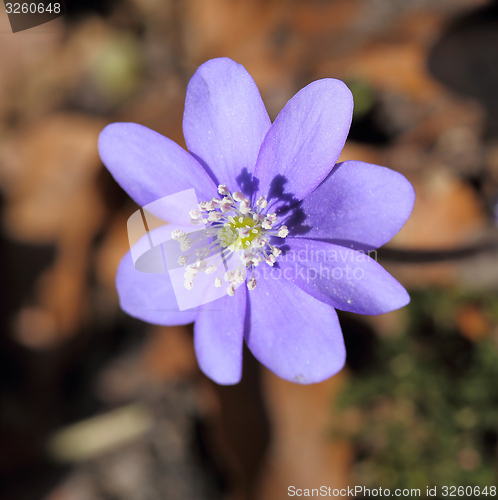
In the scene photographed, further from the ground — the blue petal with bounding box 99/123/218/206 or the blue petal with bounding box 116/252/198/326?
the blue petal with bounding box 99/123/218/206

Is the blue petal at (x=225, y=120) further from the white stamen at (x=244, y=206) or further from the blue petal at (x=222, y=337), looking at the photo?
the blue petal at (x=222, y=337)

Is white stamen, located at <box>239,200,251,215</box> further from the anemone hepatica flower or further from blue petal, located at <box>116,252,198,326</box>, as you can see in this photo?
blue petal, located at <box>116,252,198,326</box>

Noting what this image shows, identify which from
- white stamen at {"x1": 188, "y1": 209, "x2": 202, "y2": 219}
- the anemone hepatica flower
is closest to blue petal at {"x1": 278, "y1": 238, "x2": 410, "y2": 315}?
the anemone hepatica flower

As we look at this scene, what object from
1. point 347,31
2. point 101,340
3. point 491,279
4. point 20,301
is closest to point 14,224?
point 20,301

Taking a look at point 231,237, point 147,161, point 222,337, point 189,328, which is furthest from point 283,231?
point 189,328

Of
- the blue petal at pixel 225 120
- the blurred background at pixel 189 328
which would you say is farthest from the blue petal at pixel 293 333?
the blurred background at pixel 189 328

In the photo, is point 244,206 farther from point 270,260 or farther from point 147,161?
point 147,161
